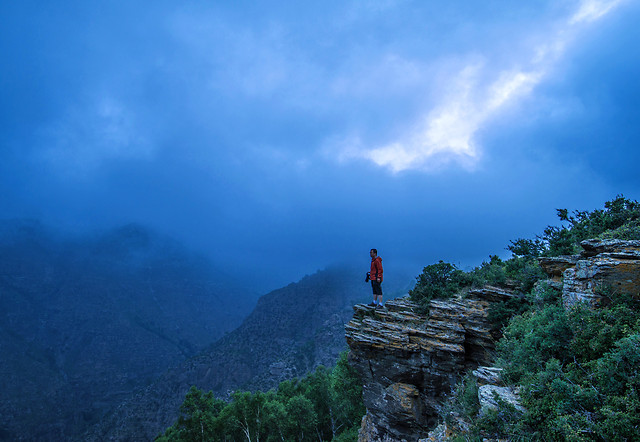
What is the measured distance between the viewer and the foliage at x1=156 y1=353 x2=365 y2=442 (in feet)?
94.8

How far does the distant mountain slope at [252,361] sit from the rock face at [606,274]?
71.5 metres

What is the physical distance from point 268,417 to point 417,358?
25301mm

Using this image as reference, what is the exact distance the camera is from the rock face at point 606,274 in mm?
6691

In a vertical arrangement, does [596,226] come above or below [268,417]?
above

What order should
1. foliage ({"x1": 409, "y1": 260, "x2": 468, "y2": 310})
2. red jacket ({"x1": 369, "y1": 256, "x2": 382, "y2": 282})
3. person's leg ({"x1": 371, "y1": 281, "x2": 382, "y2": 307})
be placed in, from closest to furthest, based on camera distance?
red jacket ({"x1": 369, "y1": 256, "x2": 382, "y2": 282}), person's leg ({"x1": 371, "y1": 281, "x2": 382, "y2": 307}), foliage ({"x1": 409, "y1": 260, "x2": 468, "y2": 310})

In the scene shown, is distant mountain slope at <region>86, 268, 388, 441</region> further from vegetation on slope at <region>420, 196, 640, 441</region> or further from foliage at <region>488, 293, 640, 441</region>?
foliage at <region>488, 293, 640, 441</region>

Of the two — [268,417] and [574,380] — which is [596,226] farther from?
[268,417]

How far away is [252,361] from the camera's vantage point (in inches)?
3467

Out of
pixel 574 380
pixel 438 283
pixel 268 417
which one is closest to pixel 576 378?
pixel 574 380

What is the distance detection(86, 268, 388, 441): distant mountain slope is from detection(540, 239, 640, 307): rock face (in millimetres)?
71521

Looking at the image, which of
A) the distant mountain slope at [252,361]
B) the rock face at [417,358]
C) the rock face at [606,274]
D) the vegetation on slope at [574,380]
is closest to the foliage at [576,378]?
the vegetation on slope at [574,380]

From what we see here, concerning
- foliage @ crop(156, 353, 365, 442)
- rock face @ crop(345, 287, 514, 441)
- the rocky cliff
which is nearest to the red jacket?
the rocky cliff

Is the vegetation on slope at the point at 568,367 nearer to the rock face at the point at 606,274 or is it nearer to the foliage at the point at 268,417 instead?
the rock face at the point at 606,274

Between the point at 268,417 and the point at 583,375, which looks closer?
the point at 583,375
